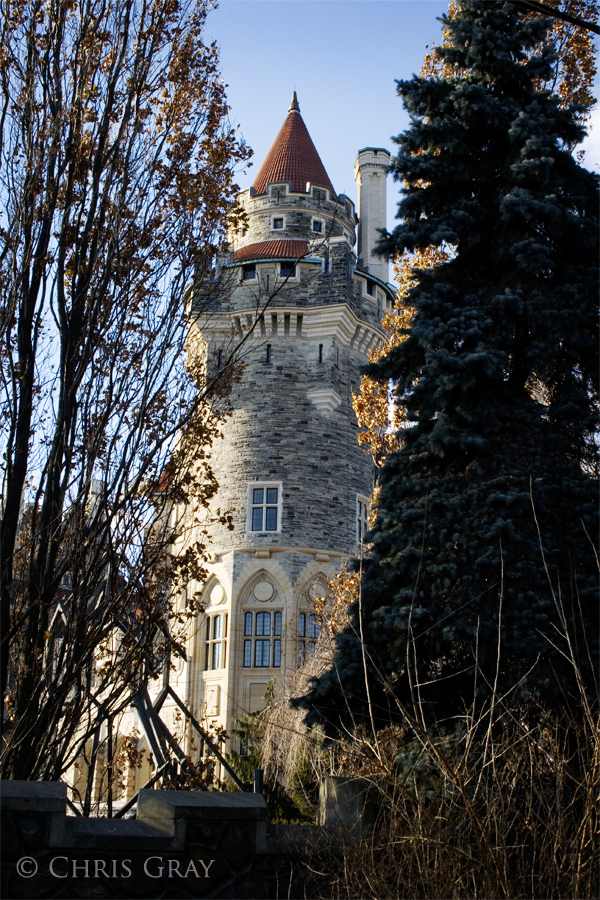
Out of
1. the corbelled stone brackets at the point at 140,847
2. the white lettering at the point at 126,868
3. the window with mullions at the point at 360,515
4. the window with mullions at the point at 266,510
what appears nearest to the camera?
the corbelled stone brackets at the point at 140,847

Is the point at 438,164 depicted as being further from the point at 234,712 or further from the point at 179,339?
A: the point at 234,712

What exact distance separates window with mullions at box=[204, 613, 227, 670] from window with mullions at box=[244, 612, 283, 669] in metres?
0.62

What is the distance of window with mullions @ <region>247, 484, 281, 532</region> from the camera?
83.7 ft

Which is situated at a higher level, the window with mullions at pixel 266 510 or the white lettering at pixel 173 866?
the window with mullions at pixel 266 510

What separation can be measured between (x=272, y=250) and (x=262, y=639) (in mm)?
10717

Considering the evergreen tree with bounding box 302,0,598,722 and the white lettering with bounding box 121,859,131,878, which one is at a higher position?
the evergreen tree with bounding box 302,0,598,722

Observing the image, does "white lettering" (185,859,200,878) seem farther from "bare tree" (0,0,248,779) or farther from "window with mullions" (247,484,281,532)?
"window with mullions" (247,484,281,532)

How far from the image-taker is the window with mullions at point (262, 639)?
2506cm

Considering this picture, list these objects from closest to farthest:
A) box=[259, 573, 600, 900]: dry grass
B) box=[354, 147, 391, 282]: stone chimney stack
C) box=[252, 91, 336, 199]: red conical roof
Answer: box=[259, 573, 600, 900]: dry grass
box=[252, 91, 336, 199]: red conical roof
box=[354, 147, 391, 282]: stone chimney stack

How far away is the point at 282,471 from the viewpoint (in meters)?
25.6

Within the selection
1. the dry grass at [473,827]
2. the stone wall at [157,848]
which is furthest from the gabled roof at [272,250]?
the stone wall at [157,848]

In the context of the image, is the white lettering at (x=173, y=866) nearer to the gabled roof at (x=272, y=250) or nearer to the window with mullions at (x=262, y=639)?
the window with mullions at (x=262, y=639)

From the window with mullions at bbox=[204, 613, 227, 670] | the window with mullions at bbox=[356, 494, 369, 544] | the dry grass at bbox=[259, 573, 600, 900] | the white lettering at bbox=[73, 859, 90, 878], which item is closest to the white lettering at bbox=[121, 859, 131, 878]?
the white lettering at bbox=[73, 859, 90, 878]

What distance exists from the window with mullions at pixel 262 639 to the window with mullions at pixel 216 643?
62 centimetres
